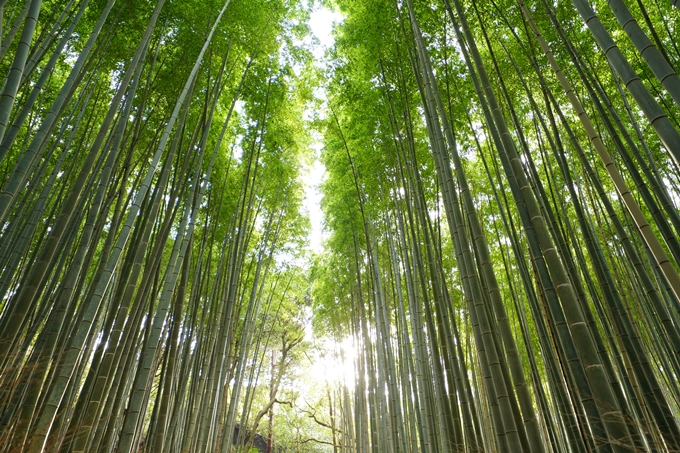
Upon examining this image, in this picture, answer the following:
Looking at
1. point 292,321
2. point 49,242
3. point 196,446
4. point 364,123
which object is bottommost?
point 196,446

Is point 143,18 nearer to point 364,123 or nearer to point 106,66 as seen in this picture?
point 106,66

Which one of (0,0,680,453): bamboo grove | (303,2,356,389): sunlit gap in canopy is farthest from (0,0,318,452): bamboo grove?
(303,2,356,389): sunlit gap in canopy

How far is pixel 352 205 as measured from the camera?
20.9 feet

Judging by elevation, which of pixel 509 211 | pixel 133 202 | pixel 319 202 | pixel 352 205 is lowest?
pixel 133 202

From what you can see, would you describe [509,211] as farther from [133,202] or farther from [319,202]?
Result: [319,202]

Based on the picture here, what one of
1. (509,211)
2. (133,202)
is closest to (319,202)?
(509,211)

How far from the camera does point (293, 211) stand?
7.05 meters

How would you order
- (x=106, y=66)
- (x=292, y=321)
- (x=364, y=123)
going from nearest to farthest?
(x=106, y=66)
(x=364, y=123)
(x=292, y=321)

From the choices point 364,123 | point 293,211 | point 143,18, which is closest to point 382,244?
point 293,211

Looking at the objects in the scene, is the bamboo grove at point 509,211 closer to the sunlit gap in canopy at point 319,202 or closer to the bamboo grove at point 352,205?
the bamboo grove at point 352,205

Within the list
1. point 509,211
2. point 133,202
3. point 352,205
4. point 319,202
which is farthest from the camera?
point 319,202

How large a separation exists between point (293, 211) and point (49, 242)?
192 inches

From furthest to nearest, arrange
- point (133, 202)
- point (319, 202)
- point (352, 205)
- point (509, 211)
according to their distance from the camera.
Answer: point (319, 202) < point (352, 205) < point (509, 211) < point (133, 202)

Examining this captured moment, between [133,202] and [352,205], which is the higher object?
[352,205]
